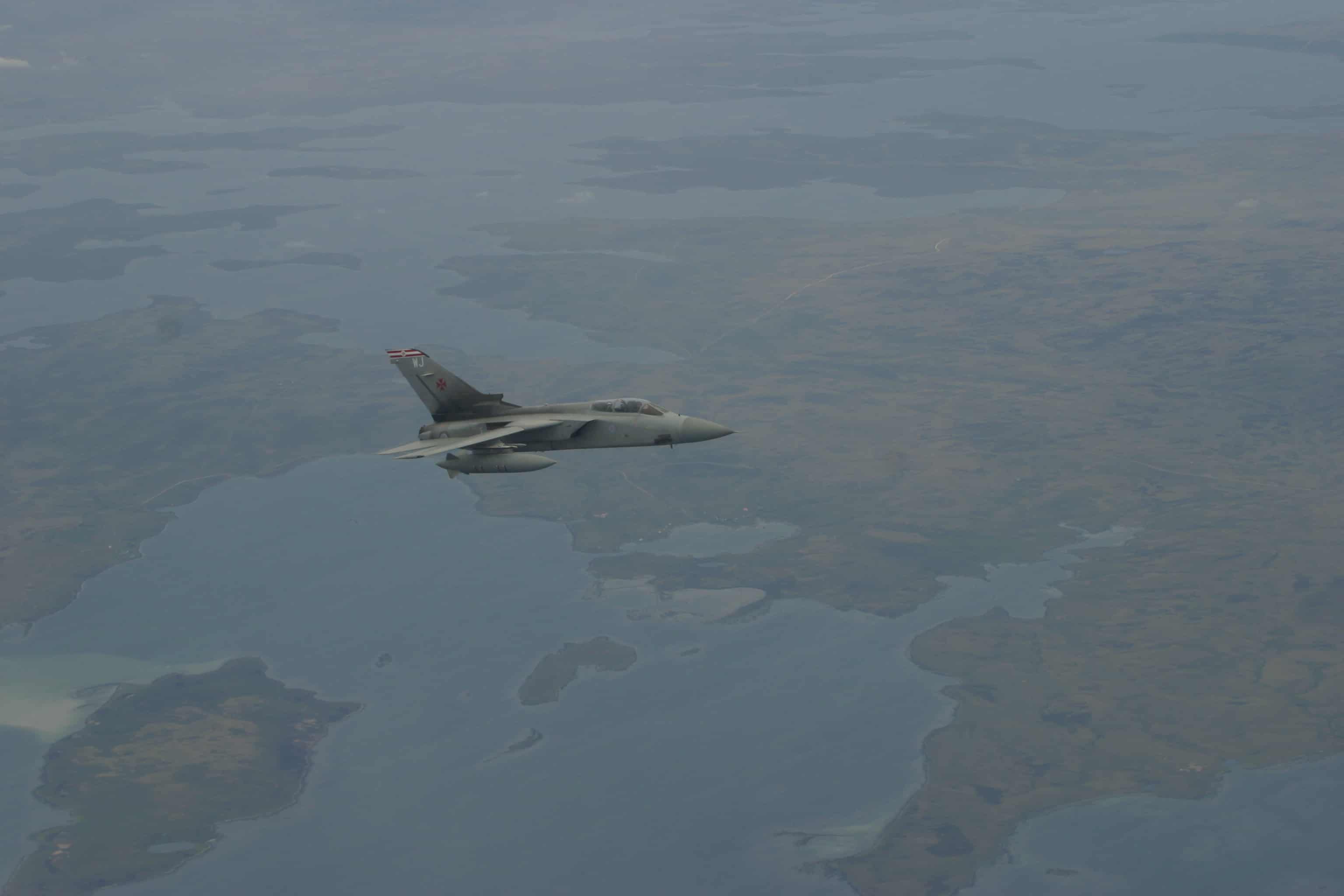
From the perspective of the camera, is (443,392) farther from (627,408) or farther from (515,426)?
(627,408)

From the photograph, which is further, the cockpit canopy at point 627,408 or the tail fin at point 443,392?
the tail fin at point 443,392

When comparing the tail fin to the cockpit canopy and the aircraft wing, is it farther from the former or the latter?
the cockpit canopy

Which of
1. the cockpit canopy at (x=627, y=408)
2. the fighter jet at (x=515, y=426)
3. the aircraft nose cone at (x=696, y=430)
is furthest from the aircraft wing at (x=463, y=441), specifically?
the aircraft nose cone at (x=696, y=430)

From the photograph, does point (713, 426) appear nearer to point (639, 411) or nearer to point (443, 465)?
point (639, 411)

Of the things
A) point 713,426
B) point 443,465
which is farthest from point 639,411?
point 443,465

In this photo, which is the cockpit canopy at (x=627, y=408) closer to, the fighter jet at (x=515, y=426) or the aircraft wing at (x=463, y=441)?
the fighter jet at (x=515, y=426)

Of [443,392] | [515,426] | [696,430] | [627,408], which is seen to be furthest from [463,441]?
[696,430]
